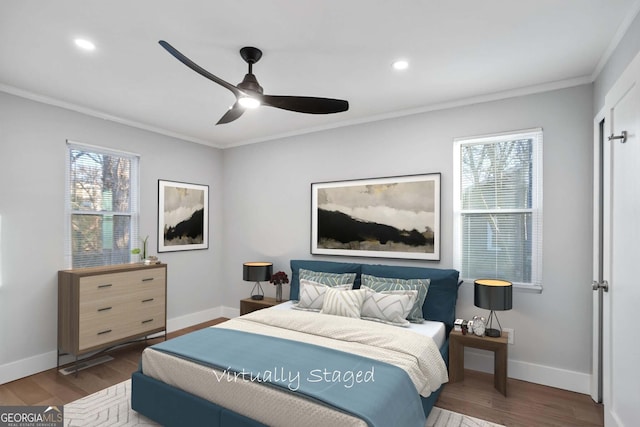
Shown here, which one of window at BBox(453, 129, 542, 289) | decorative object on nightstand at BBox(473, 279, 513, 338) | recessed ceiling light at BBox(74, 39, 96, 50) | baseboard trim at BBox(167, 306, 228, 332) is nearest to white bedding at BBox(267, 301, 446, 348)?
decorative object on nightstand at BBox(473, 279, 513, 338)

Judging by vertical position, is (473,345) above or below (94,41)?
below

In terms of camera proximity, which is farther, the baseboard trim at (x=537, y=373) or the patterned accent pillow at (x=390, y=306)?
the patterned accent pillow at (x=390, y=306)

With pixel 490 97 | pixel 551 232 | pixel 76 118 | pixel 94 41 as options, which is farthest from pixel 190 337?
pixel 490 97

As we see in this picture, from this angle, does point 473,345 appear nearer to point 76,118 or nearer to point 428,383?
point 428,383

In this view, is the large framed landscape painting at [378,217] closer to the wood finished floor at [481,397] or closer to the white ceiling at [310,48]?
the white ceiling at [310,48]

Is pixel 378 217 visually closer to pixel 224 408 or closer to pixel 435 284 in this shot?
pixel 435 284

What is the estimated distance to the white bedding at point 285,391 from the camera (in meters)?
1.81

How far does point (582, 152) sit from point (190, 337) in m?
3.63

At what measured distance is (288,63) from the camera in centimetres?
264

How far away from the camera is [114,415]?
2549 mm

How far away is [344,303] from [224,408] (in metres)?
1.48

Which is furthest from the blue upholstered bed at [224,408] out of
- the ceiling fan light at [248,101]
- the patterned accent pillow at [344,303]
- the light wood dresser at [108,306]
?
the ceiling fan light at [248,101]

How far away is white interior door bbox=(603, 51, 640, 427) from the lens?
1630 millimetres

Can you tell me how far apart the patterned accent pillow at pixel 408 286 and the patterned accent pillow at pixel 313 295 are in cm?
27
